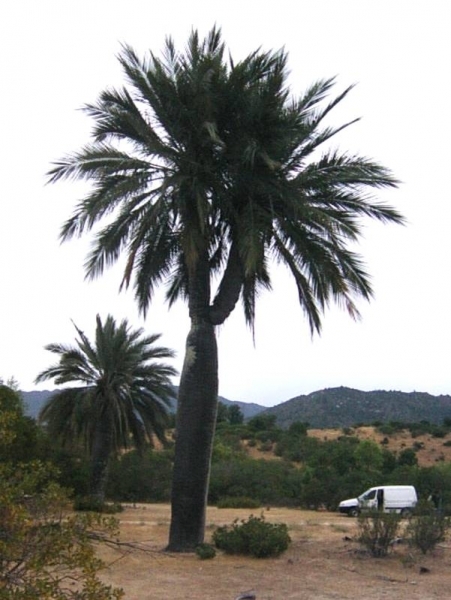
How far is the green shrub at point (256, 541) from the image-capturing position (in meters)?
14.3

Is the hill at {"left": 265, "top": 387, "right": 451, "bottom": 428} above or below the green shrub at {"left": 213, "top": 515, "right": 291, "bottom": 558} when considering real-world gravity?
above

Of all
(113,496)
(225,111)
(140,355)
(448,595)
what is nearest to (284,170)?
(225,111)

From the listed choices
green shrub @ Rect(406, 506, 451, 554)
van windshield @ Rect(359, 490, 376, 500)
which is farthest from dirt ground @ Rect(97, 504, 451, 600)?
van windshield @ Rect(359, 490, 376, 500)

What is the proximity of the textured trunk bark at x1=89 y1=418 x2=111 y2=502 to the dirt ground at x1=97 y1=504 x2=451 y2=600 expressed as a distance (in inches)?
421

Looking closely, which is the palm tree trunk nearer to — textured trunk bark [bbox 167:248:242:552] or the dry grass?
textured trunk bark [bbox 167:248:242:552]

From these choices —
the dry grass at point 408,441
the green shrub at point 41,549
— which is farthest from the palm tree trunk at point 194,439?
the dry grass at point 408,441

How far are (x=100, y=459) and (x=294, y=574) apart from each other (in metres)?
15.4

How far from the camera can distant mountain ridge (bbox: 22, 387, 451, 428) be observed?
3691 inches

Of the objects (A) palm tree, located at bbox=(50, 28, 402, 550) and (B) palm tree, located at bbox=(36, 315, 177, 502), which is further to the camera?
(B) palm tree, located at bbox=(36, 315, 177, 502)

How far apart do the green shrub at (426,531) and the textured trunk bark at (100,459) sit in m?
14.3

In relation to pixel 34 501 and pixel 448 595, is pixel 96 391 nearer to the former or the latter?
pixel 448 595

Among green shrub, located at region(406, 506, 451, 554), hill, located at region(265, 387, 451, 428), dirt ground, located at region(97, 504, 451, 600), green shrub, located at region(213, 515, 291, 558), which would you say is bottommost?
dirt ground, located at region(97, 504, 451, 600)

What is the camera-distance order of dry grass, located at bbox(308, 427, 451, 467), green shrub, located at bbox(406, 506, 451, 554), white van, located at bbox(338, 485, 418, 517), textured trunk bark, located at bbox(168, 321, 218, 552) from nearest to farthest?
green shrub, located at bbox(406, 506, 451, 554) → textured trunk bark, located at bbox(168, 321, 218, 552) → white van, located at bbox(338, 485, 418, 517) → dry grass, located at bbox(308, 427, 451, 467)

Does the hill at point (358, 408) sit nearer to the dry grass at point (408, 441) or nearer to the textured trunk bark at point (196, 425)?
the dry grass at point (408, 441)
